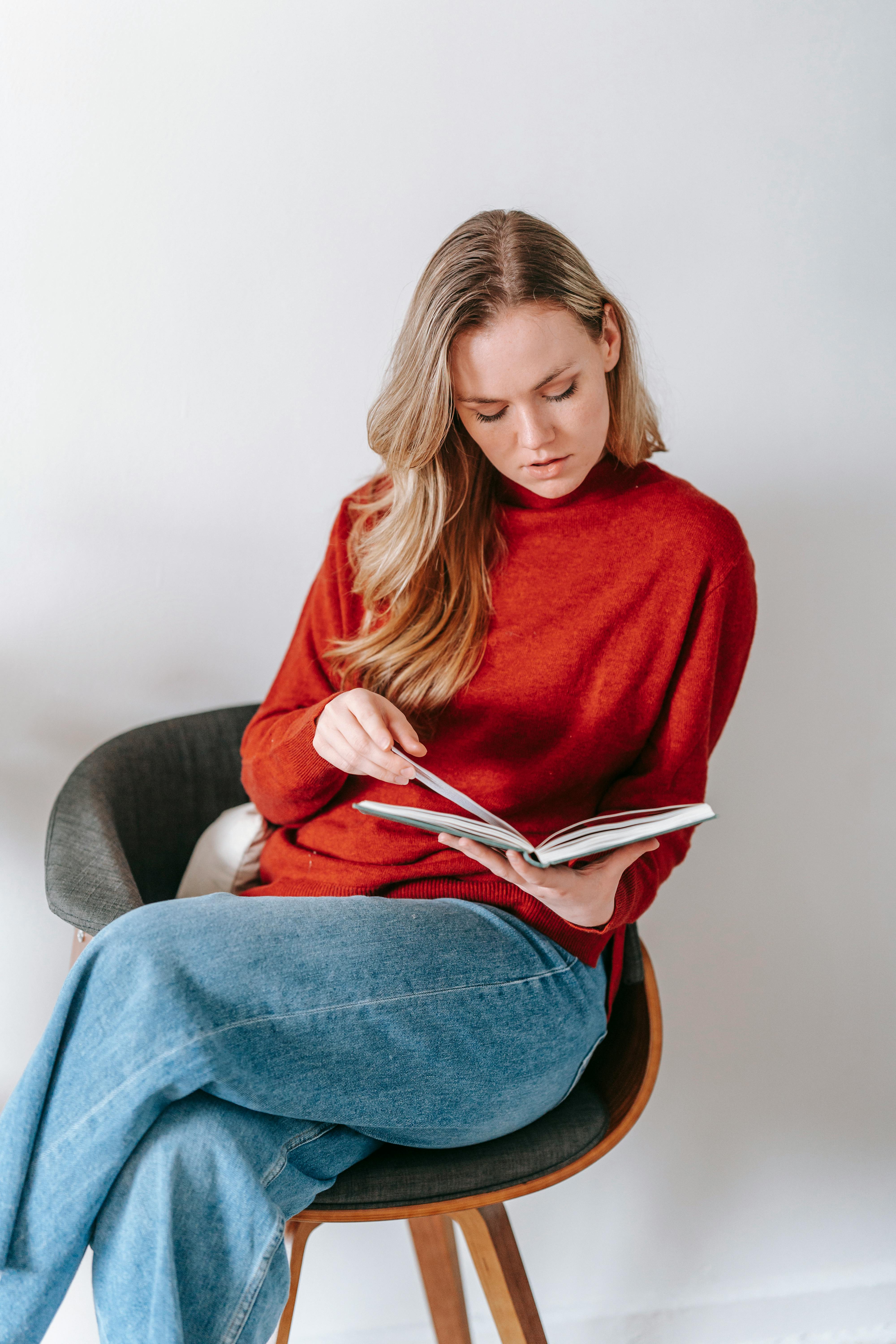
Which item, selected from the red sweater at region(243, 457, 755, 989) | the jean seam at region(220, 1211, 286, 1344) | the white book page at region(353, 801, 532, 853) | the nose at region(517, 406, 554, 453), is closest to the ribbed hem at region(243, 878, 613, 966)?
the red sweater at region(243, 457, 755, 989)

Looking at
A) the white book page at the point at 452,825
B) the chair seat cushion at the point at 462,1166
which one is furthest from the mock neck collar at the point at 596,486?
the chair seat cushion at the point at 462,1166

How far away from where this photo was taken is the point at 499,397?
90 centimetres

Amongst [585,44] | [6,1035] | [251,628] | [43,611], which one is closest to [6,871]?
[6,1035]

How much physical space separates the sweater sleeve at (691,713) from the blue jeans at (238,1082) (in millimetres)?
176

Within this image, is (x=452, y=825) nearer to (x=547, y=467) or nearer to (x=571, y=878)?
(x=571, y=878)

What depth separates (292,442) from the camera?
4.15 ft

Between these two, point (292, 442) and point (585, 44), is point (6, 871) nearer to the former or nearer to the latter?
point (292, 442)

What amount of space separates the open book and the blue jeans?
0.47 ft

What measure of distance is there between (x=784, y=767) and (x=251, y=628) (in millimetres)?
784

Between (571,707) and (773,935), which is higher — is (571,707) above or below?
above

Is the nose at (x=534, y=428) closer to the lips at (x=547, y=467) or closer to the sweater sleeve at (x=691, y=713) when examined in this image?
the lips at (x=547, y=467)

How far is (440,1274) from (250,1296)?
0.56 meters

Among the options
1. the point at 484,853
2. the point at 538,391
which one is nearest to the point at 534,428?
the point at 538,391

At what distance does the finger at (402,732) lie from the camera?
2.88ft
